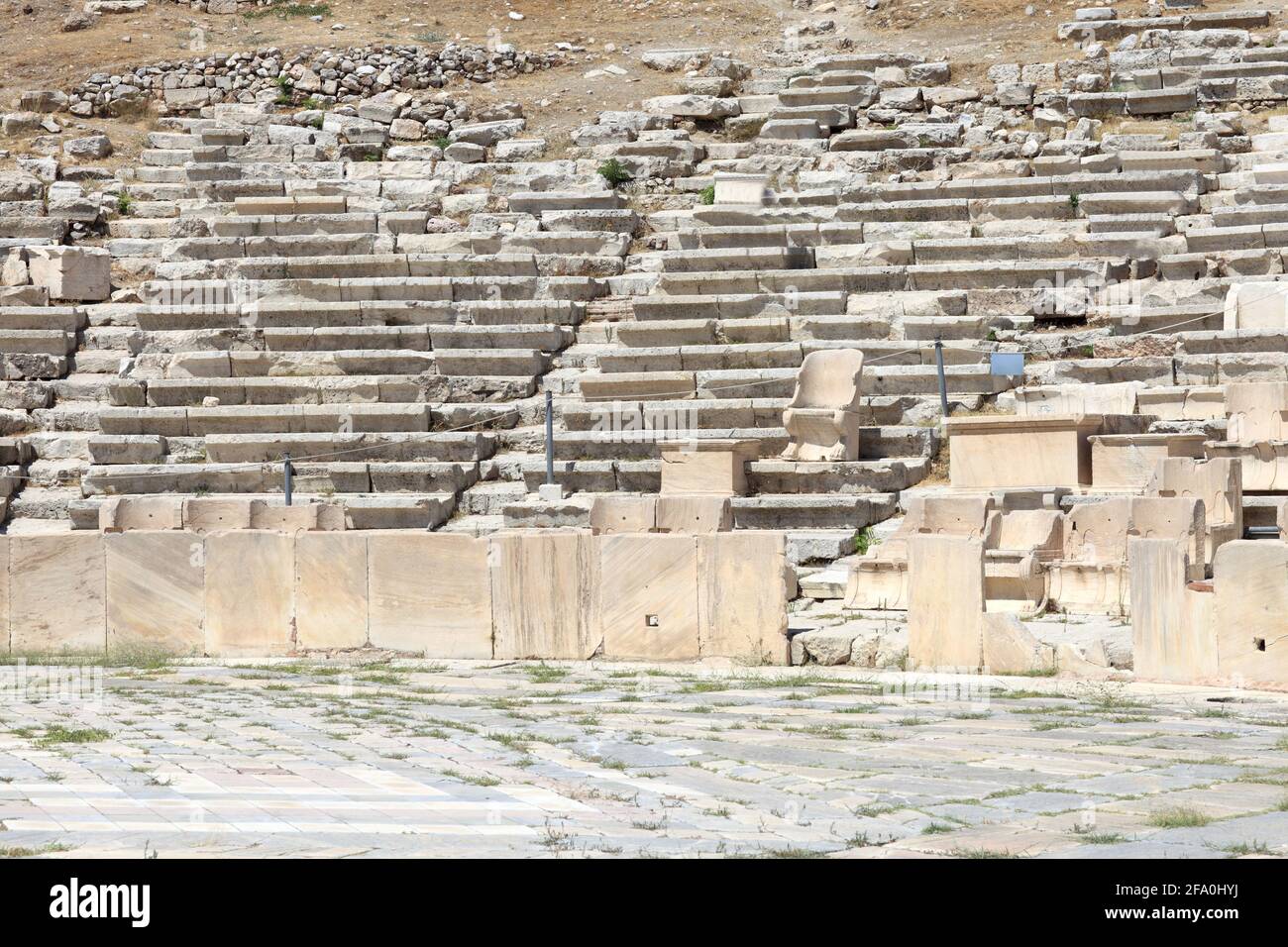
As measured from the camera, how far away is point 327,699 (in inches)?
374

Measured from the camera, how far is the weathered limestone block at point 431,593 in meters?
11.2

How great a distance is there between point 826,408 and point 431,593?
475cm

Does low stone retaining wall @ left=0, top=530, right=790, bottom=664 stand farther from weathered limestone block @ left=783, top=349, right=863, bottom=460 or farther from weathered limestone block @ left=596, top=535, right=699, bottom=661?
weathered limestone block @ left=783, top=349, right=863, bottom=460

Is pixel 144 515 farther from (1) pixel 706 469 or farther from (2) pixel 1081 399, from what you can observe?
(2) pixel 1081 399

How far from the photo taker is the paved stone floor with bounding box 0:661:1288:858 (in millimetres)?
5445

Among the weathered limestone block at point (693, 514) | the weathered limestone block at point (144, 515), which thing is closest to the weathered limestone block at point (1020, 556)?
the weathered limestone block at point (693, 514)

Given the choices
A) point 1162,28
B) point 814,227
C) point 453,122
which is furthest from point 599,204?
point 1162,28

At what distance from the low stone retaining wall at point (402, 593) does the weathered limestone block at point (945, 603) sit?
2.95ft

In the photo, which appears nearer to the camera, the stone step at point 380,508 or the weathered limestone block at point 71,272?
the stone step at point 380,508

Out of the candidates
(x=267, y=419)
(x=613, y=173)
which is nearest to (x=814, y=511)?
(x=267, y=419)

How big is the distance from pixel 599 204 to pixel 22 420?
7302 mm

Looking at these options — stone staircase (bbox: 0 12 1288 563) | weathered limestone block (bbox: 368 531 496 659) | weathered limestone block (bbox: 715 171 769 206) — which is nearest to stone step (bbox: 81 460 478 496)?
stone staircase (bbox: 0 12 1288 563)

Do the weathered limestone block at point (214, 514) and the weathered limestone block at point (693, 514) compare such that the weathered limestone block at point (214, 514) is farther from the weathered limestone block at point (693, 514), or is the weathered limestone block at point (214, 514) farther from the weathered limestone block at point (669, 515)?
the weathered limestone block at point (693, 514)

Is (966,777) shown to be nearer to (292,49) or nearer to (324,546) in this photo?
(324,546)
